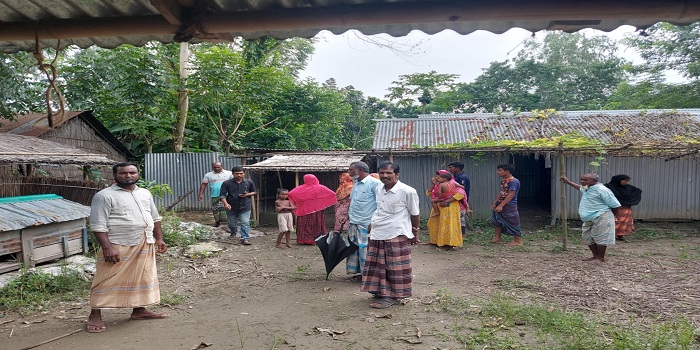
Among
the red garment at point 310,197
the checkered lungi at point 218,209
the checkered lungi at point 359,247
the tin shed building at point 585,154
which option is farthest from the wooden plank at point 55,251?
the tin shed building at point 585,154

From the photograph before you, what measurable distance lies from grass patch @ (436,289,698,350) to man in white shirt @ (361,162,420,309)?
55cm

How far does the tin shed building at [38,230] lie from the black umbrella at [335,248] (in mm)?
3864

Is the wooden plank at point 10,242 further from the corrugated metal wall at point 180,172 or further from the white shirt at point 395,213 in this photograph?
the corrugated metal wall at point 180,172

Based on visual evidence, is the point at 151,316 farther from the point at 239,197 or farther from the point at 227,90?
the point at 227,90

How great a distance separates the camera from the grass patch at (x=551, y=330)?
3.57 meters

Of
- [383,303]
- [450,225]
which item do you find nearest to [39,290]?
[383,303]

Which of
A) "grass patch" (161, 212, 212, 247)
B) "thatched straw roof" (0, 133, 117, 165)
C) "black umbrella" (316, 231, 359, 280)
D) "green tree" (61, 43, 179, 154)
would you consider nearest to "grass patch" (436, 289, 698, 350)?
"black umbrella" (316, 231, 359, 280)

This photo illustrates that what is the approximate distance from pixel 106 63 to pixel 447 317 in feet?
46.5

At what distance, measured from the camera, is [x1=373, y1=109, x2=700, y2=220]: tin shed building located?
33.0 feet

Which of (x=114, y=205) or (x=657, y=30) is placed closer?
(x=114, y=205)

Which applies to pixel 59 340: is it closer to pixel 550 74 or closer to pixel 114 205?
pixel 114 205

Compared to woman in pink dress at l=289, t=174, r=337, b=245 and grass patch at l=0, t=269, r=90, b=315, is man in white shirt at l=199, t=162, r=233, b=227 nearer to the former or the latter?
woman in pink dress at l=289, t=174, r=337, b=245

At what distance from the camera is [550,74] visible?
27156 millimetres

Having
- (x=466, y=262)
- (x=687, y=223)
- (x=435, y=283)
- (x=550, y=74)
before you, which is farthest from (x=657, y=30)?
(x=435, y=283)
